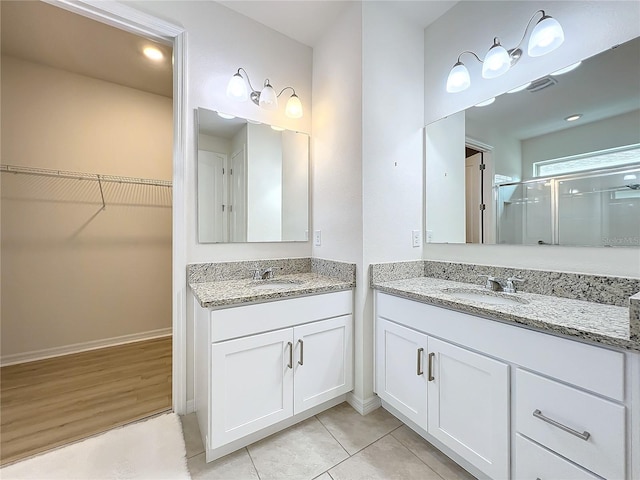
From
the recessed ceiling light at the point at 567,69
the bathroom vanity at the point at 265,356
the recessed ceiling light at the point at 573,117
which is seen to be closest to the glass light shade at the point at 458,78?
the recessed ceiling light at the point at 567,69

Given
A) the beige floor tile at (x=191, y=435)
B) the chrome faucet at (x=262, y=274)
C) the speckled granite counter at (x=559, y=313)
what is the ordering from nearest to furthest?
the speckled granite counter at (x=559, y=313)
the beige floor tile at (x=191, y=435)
the chrome faucet at (x=262, y=274)

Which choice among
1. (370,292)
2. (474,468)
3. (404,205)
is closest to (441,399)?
(474,468)

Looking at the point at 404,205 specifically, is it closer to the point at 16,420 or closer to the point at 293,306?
the point at 293,306

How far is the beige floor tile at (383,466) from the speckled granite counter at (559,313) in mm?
785

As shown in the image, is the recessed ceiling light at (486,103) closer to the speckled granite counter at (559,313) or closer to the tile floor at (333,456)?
the speckled granite counter at (559,313)

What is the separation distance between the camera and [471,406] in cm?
116

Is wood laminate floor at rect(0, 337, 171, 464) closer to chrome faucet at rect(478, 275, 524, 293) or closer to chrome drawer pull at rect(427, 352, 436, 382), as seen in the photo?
chrome drawer pull at rect(427, 352, 436, 382)

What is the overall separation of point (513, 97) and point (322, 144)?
1.21 m

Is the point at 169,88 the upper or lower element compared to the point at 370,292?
upper

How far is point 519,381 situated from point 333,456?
0.95 meters

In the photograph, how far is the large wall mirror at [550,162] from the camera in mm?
1170

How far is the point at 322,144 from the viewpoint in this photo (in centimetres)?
202

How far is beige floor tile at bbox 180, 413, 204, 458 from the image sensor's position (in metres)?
1.37

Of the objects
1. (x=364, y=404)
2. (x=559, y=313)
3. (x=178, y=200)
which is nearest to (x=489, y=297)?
(x=559, y=313)
